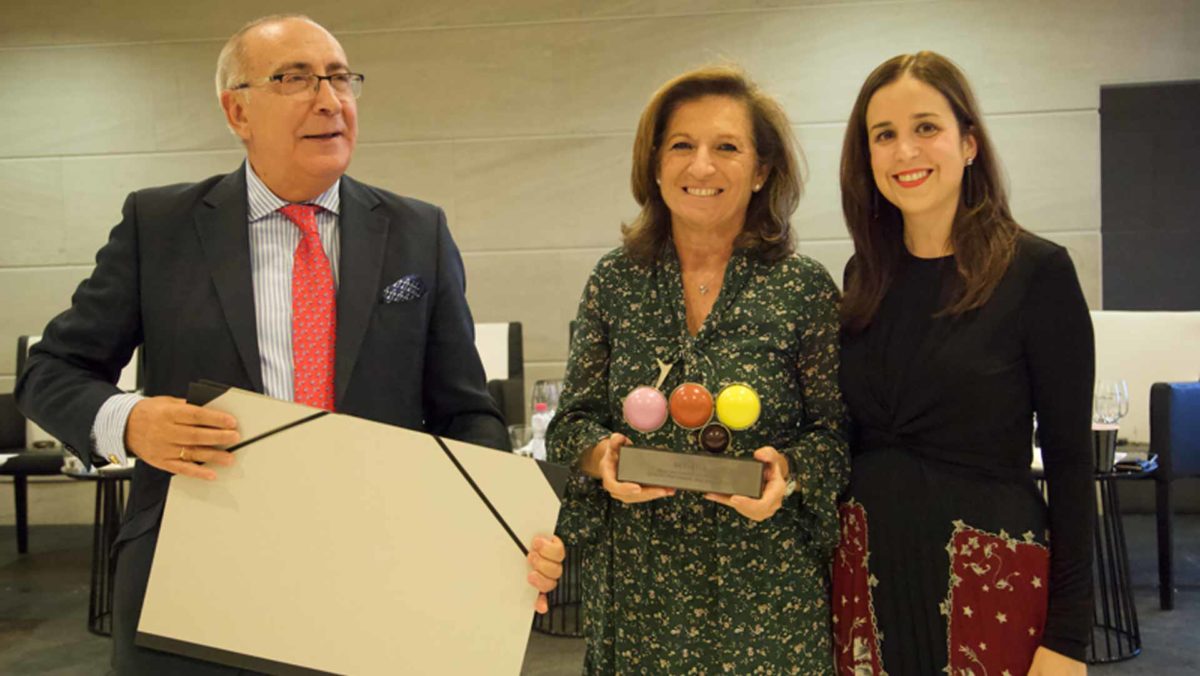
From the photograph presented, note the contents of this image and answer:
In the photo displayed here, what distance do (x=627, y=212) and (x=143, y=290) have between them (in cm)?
467

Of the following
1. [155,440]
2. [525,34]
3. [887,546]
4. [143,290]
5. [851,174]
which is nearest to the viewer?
[155,440]

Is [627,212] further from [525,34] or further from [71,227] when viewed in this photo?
[71,227]

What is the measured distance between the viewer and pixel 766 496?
1541mm

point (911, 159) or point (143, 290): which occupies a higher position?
point (911, 159)

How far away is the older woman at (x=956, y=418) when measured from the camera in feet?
5.25

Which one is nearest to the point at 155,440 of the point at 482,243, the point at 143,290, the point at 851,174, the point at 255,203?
the point at 143,290

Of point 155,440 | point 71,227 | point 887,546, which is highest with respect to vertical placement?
point 71,227

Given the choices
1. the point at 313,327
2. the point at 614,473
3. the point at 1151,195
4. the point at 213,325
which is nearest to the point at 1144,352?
the point at 1151,195

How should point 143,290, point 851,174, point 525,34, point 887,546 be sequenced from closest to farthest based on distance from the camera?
1. point 143,290
2. point 887,546
3. point 851,174
4. point 525,34

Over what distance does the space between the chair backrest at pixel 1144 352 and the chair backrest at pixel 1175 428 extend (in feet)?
1.74

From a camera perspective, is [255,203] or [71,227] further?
[71,227]

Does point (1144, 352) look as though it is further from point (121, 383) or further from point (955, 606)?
point (121, 383)

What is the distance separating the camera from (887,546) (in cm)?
169

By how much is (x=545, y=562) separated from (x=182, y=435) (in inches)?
20.3
